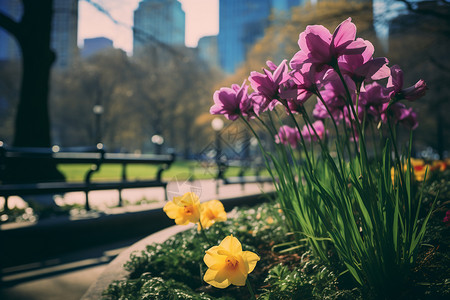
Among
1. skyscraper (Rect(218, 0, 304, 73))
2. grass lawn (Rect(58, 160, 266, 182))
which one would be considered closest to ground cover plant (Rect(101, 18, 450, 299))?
grass lawn (Rect(58, 160, 266, 182))

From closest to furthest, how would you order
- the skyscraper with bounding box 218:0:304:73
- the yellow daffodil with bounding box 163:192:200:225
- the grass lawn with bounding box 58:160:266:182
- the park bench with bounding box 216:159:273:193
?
the yellow daffodil with bounding box 163:192:200:225 → the park bench with bounding box 216:159:273:193 → the grass lawn with bounding box 58:160:266:182 → the skyscraper with bounding box 218:0:304:73

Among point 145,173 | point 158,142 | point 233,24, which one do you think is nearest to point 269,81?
point 158,142

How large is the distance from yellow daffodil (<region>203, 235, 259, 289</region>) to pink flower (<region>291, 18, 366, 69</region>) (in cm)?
63

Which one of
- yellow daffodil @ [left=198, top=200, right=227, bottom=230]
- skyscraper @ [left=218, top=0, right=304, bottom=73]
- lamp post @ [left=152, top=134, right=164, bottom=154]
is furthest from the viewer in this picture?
skyscraper @ [left=218, top=0, right=304, bottom=73]

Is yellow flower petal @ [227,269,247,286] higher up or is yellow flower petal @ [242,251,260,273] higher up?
yellow flower petal @ [242,251,260,273]

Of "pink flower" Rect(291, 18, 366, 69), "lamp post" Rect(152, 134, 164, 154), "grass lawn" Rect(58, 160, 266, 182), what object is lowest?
"grass lawn" Rect(58, 160, 266, 182)

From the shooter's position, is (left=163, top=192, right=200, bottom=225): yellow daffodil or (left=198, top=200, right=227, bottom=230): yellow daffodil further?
(left=198, top=200, right=227, bottom=230): yellow daffodil

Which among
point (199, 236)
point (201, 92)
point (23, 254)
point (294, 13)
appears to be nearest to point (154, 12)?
point (294, 13)

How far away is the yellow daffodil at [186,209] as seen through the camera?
4.31ft

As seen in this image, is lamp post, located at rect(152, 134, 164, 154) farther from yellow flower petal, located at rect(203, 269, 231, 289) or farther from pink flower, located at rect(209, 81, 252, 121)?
yellow flower petal, located at rect(203, 269, 231, 289)

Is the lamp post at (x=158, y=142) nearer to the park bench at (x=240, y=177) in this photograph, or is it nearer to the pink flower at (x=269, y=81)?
the park bench at (x=240, y=177)

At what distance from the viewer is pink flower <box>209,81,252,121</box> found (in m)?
1.35

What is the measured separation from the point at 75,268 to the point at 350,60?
276 centimetres

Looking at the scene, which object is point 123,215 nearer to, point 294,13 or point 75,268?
point 75,268
